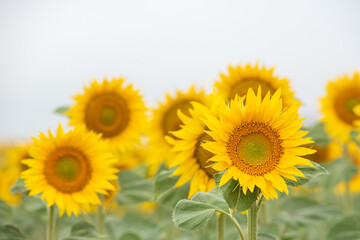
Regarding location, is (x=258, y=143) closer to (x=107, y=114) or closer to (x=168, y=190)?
(x=168, y=190)

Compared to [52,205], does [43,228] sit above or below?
above

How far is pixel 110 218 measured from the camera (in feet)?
12.1

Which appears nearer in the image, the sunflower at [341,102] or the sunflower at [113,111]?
the sunflower at [113,111]

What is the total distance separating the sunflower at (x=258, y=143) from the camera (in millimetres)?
1656

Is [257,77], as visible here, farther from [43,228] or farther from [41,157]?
[43,228]

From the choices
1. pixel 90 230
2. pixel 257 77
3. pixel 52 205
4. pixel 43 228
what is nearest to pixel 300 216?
pixel 257 77

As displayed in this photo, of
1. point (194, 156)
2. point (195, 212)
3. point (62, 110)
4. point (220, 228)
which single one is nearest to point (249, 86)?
point (194, 156)

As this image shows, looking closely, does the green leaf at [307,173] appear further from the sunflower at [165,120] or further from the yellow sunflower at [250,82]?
the sunflower at [165,120]

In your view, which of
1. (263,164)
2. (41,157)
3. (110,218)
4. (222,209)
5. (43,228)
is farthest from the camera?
(43,228)

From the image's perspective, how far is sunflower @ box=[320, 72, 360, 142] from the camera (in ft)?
12.7

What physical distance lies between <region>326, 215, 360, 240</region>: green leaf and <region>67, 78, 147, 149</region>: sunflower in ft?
5.12

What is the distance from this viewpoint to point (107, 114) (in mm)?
3566

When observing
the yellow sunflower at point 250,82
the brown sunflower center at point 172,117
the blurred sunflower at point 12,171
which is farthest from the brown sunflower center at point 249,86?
the blurred sunflower at point 12,171

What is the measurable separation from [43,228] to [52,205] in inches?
76.3
